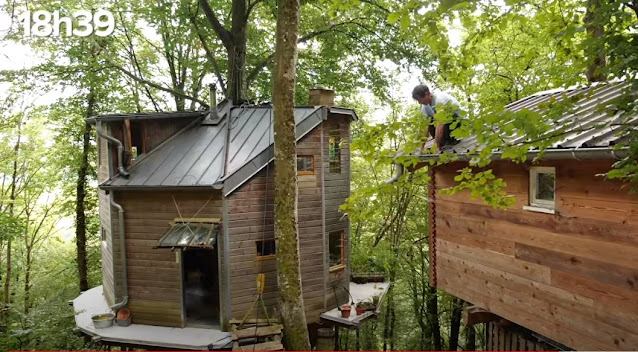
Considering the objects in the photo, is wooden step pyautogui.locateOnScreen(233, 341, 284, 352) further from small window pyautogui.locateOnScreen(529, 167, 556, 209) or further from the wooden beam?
small window pyautogui.locateOnScreen(529, 167, 556, 209)

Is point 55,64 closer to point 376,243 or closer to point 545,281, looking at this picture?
point 376,243

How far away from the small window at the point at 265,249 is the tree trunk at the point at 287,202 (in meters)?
1.66

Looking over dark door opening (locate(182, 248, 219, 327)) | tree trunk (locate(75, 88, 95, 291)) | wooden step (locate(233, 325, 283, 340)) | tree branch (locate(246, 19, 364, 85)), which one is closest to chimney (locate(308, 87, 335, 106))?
tree branch (locate(246, 19, 364, 85))

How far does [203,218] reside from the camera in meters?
9.88

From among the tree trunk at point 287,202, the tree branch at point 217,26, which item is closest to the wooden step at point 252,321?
the tree trunk at point 287,202

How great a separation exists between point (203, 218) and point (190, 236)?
65 centimetres

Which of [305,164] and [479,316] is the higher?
[305,164]

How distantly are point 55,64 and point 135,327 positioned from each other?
1006cm

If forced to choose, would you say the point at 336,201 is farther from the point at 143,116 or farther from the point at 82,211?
the point at 82,211

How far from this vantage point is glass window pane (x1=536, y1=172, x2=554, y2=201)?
5.57m

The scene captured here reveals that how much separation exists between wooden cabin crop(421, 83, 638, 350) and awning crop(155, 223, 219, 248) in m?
5.24

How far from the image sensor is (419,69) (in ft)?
41.7

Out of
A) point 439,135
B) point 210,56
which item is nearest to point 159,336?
point 439,135

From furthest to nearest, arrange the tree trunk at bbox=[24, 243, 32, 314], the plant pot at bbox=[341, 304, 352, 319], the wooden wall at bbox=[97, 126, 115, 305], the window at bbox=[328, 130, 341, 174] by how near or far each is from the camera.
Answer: the tree trunk at bbox=[24, 243, 32, 314] → the window at bbox=[328, 130, 341, 174] → the wooden wall at bbox=[97, 126, 115, 305] → the plant pot at bbox=[341, 304, 352, 319]
